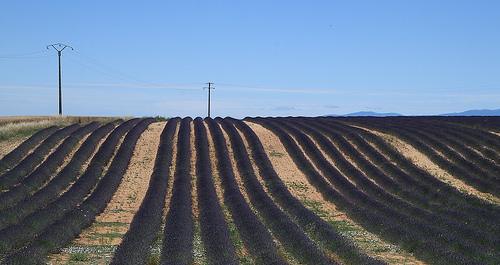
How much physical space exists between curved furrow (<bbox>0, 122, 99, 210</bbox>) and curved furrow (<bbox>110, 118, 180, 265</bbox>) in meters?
4.53

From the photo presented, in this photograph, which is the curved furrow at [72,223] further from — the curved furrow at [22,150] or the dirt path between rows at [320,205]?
the dirt path between rows at [320,205]

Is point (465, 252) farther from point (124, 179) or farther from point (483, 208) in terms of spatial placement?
point (124, 179)

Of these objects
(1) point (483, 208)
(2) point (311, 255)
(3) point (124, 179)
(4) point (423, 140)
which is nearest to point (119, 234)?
(2) point (311, 255)

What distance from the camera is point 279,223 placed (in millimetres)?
15969

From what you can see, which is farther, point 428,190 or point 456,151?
point 456,151

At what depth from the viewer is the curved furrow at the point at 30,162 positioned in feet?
72.4

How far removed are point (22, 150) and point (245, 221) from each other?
55.9ft

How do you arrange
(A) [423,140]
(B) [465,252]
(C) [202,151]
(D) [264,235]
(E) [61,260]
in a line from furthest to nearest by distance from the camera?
(A) [423,140] < (C) [202,151] < (D) [264,235] < (B) [465,252] < (E) [61,260]

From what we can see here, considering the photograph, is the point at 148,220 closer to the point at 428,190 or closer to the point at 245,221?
the point at 245,221

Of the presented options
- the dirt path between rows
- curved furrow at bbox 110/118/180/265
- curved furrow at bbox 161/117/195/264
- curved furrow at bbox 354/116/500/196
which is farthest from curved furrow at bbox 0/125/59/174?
curved furrow at bbox 354/116/500/196

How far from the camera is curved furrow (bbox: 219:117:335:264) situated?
1243 cm

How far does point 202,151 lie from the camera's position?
29.3 meters

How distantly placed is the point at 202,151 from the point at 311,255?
1765 cm

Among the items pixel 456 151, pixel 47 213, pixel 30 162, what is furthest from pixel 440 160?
pixel 30 162
